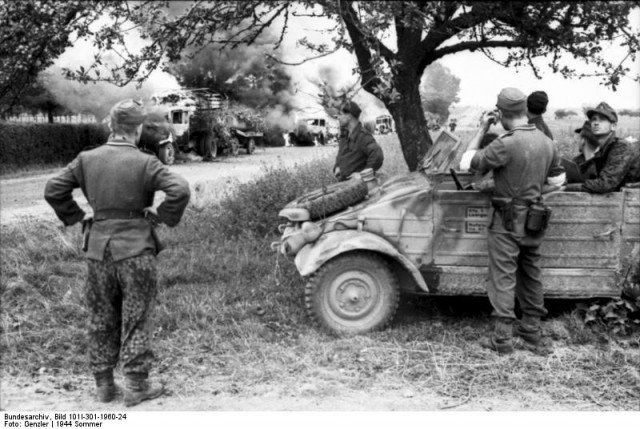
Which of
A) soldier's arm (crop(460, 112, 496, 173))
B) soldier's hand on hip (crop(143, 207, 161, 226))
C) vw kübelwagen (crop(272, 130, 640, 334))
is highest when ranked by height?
soldier's arm (crop(460, 112, 496, 173))

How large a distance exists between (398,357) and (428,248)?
946 millimetres

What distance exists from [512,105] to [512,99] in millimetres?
44

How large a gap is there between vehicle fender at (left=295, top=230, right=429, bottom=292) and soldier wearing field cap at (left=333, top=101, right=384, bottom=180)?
1925 mm

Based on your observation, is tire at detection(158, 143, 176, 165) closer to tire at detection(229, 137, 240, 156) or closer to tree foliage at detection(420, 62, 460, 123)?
tire at detection(229, 137, 240, 156)

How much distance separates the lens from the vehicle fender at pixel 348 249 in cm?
554

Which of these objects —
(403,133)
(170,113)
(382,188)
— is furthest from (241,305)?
(170,113)

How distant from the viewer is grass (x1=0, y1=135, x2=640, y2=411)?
4.77 m

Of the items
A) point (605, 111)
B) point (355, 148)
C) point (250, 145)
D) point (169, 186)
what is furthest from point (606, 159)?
point (250, 145)

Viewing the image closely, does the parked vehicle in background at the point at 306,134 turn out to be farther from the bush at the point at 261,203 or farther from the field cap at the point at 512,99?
the field cap at the point at 512,99

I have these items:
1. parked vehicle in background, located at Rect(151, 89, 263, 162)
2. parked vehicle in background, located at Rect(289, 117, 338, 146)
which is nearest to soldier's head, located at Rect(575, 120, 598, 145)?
parked vehicle in background, located at Rect(151, 89, 263, 162)

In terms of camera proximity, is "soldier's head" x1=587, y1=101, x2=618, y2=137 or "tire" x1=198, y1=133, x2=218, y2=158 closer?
"soldier's head" x1=587, y1=101, x2=618, y2=137

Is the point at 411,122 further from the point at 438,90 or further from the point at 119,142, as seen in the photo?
the point at 438,90

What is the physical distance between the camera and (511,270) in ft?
17.4

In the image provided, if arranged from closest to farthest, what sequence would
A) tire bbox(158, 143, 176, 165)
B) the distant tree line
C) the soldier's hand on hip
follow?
the soldier's hand on hip → the distant tree line → tire bbox(158, 143, 176, 165)
